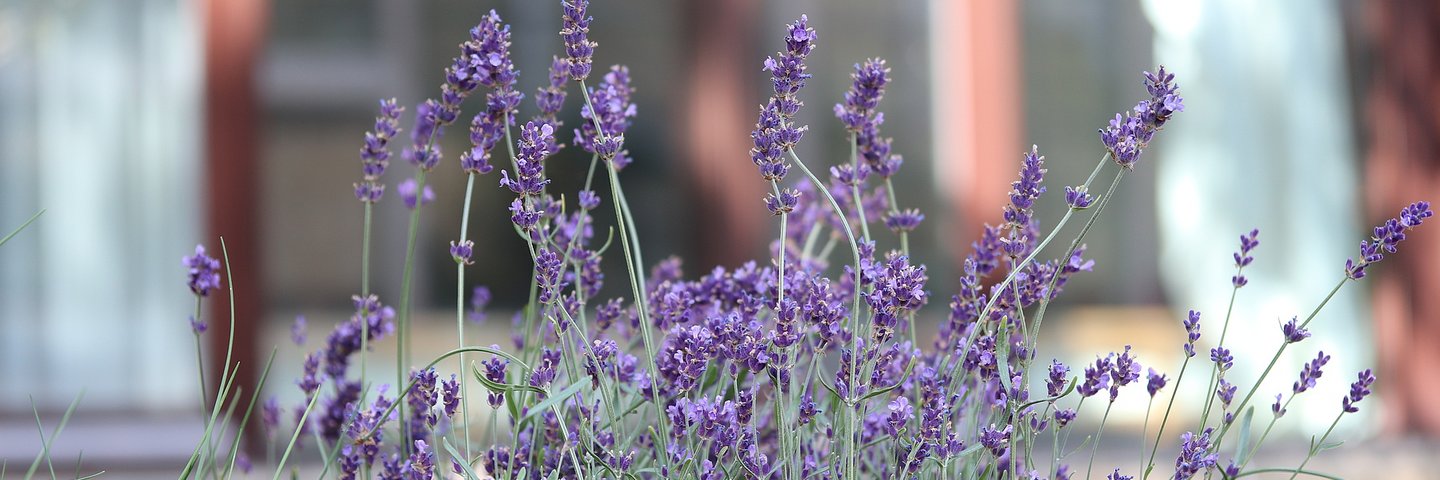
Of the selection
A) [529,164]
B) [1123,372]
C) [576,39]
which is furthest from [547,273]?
[1123,372]

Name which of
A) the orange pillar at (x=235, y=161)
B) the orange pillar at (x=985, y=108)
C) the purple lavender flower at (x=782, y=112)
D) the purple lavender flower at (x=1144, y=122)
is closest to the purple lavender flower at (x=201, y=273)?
the purple lavender flower at (x=782, y=112)

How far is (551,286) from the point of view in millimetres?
776

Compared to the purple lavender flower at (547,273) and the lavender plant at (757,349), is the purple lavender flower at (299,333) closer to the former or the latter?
the lavender plant at (757,349)

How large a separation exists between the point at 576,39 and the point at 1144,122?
1.24 ft

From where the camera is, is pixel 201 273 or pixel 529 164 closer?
pixel 529 164

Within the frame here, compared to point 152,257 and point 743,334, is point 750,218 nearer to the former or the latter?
point 152,257

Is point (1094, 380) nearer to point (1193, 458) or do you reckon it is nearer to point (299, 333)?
point (1193, 458)

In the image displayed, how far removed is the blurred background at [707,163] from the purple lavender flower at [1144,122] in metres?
2.63

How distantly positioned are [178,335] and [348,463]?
110 inches

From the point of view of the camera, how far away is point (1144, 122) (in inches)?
30.3

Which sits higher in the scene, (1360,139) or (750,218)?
(1360,139)

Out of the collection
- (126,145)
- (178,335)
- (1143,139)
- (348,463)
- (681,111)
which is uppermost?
(681,111)

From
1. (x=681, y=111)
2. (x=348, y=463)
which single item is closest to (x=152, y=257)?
(x=681, y=111)

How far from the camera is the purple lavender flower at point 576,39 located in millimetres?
843
